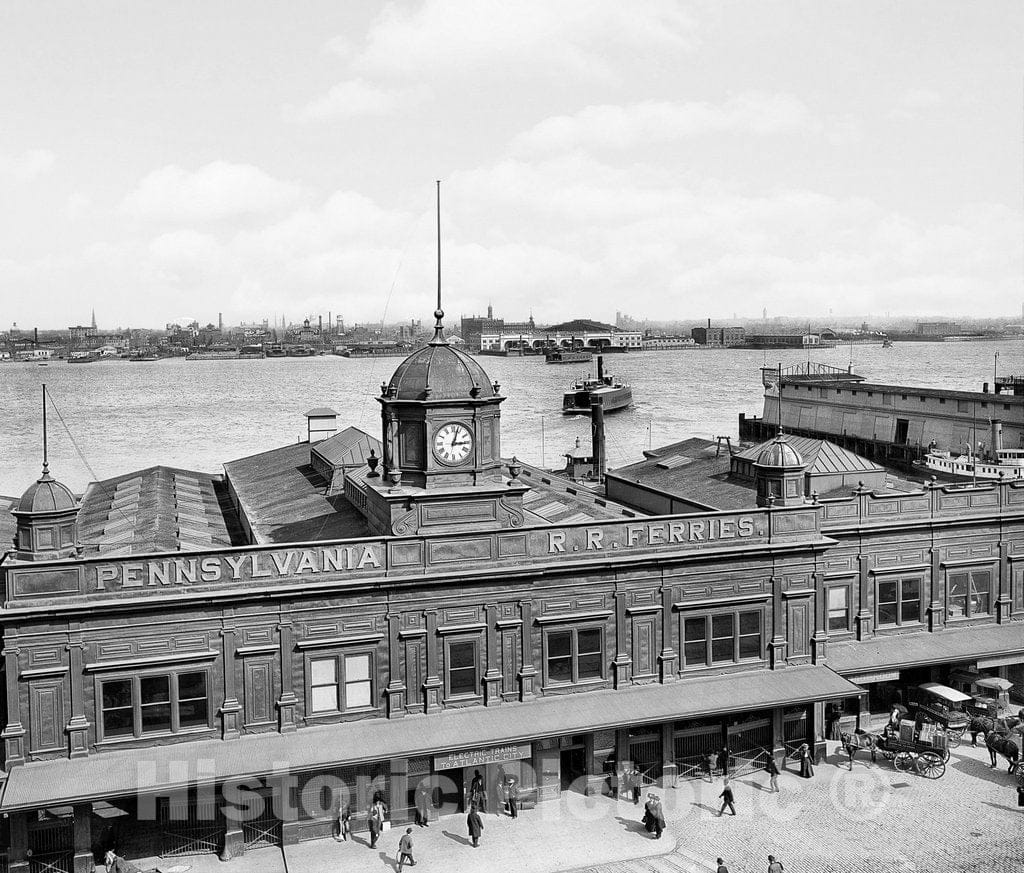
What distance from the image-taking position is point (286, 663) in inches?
1118

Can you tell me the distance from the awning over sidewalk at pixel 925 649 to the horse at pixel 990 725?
2.29m

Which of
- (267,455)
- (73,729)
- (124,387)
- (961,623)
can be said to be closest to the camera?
(73,729)

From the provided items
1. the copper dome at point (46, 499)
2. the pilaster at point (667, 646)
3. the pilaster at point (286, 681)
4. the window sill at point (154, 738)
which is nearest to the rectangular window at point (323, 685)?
the pilaster at point (286, 681)

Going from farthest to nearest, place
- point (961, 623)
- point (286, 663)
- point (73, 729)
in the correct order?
1. point (961, 623)
2. point (286, 663)
3. point (73, 729)

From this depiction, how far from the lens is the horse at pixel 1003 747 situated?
31.7 metres

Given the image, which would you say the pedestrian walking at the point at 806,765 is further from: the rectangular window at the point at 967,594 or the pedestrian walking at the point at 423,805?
the pedestrian walking at the point at 423,805

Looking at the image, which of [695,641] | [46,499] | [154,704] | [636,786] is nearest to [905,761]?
[695,641]

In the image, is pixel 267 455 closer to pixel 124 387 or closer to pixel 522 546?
pixel 522 546

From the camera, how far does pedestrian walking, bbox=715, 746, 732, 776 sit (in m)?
32.0

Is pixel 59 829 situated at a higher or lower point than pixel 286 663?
lower

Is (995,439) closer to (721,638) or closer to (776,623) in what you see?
(776,623)

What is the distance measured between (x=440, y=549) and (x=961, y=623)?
20674 mm

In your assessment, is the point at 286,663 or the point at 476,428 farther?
the point at 476,428

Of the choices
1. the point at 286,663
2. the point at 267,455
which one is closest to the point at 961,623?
the point at 286,663
